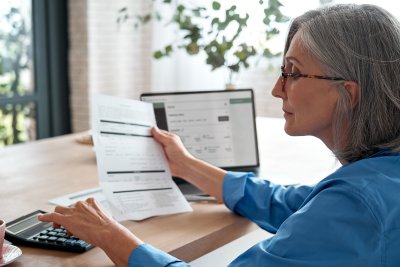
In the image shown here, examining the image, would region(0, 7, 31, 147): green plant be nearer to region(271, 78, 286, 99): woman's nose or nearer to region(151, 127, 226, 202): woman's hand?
→ region(151, 127, 226, 202): woman's hand

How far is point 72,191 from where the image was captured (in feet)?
5.41

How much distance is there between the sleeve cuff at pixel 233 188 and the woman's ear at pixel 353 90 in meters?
0.47

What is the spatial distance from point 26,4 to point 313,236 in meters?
3.22

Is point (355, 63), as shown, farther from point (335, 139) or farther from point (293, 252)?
point (293, 252)

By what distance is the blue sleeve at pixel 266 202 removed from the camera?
152 cm

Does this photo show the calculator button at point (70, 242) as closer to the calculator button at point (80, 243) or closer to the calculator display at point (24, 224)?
the calculator button at point (80, 243)

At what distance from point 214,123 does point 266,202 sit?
39 cm

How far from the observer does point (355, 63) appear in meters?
1.13

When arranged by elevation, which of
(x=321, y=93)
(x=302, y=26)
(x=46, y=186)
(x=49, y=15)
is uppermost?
(x=49, y=15)

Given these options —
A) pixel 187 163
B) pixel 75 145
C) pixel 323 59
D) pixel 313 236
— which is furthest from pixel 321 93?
pixel 75 145

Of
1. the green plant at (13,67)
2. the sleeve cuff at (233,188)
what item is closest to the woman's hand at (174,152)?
the sleeve cuff at (233,188)

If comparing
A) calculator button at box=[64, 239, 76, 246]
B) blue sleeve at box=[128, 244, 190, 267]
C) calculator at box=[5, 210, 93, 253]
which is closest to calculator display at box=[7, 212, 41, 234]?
calculator at box=[5, 210, 93, 253]

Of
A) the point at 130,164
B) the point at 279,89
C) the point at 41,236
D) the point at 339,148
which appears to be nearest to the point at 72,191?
the point at 130,164

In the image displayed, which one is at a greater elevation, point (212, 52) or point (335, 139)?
point (212, 52)
